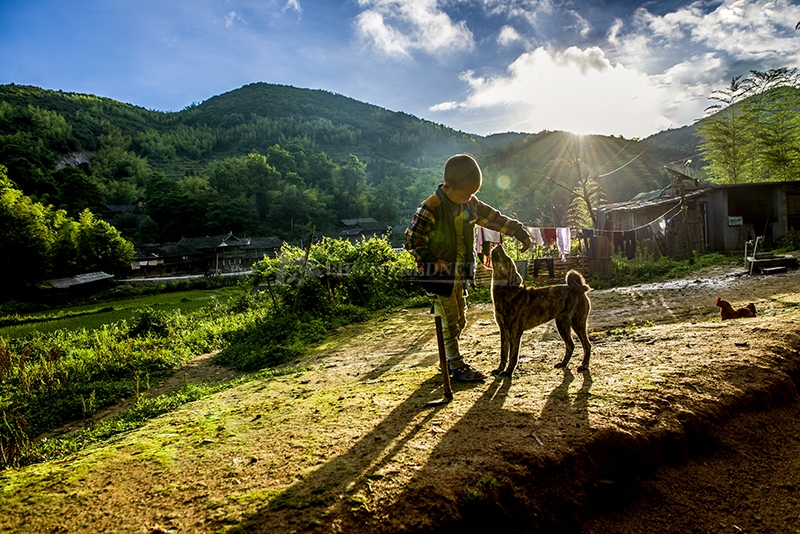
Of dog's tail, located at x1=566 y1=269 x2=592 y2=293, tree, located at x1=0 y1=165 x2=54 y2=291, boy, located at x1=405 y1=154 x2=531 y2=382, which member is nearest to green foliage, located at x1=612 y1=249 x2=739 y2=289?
dog's tail, located at x1=566 y1=269 x2=592 y2=293

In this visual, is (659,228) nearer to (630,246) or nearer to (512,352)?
(630,246)

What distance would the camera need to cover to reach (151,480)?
235 cm

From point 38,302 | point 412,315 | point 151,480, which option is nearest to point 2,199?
A: point 38,302

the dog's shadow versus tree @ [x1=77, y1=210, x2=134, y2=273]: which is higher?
tree @ [x1=77, y1=210, x2=134, y2=273]

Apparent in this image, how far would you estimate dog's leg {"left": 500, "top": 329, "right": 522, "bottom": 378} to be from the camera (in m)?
3.98

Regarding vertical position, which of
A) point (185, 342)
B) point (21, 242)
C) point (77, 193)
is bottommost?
point (185, 342)

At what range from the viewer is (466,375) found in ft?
13.0

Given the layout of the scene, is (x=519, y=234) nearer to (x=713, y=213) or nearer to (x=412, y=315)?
A: (x=412, y=315)

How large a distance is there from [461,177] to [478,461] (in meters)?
2.33

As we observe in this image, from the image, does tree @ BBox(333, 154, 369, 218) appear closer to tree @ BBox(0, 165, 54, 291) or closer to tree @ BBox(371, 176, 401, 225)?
tree @ BBox(371, 176, 401, 225)

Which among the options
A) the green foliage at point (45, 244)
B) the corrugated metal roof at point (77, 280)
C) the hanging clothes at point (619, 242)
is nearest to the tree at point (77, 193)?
the green foliage at point (45, 244)

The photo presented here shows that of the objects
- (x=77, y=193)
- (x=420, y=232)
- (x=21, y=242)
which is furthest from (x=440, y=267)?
(x=77, y=193)

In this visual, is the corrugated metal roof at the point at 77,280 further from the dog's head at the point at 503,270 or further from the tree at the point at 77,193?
the dog's head at the point at 503,270

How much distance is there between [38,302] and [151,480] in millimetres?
38851
